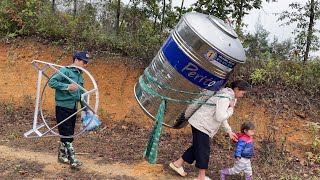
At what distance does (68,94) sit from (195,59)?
1.66 meters

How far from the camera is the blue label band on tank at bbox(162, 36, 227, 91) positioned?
170 inches

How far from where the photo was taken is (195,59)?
4301mm

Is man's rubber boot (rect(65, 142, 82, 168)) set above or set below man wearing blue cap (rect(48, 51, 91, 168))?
below

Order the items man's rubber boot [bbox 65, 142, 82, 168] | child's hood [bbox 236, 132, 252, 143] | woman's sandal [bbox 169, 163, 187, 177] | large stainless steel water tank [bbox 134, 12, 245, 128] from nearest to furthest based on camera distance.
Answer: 1. large stainless steel water tank [bbox 134, 12, 245, 128]
2. child's hood [bbox 236, 132, 252, 143]
3. man's rubber boot [bbox 65, 142, 82, 168]
4. woman's sandal [bbox 169, 163, 187, 177]


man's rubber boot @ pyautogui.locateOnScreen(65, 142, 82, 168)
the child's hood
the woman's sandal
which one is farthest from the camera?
the woman's sandal

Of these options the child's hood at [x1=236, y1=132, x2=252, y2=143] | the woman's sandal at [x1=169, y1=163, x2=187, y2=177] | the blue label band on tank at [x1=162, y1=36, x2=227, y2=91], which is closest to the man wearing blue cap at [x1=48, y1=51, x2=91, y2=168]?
the blue label band on tank at [x1=162, y1=36, x2=227, y2=91]

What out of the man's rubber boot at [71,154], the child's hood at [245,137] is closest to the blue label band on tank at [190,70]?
the child's hood at [245,137]

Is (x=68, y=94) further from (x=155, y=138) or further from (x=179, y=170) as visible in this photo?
(x=179, y=170)

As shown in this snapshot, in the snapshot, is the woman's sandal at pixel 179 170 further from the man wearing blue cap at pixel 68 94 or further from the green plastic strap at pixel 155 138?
the man wearing blue cap at pixel 68 94

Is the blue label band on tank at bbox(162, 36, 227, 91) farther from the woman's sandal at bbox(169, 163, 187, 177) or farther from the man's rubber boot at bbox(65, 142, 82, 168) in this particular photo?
the man's rubber boot at bbox(65, 142, 82, 168)

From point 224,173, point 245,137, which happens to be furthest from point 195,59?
point 224,173

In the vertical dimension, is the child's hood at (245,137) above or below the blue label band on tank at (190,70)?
below

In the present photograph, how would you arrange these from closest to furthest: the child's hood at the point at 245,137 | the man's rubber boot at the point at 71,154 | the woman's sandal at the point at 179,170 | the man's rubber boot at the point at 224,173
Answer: the child's hood at the point at 245,137, the man's rubber boot at the point at 224,173, the man's rubber boot at the point at 71,154, the woman's sandal at the point at 179,170

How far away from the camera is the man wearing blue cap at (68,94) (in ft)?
15.4
